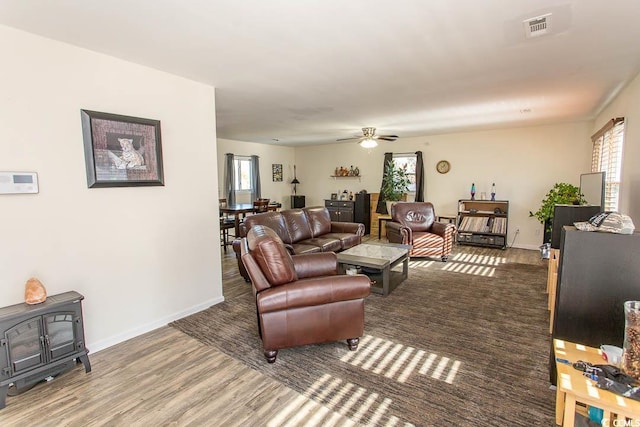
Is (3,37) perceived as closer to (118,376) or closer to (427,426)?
(118,376)

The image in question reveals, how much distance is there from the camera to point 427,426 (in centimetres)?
177

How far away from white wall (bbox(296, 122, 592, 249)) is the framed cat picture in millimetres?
6061

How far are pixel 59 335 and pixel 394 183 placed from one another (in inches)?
264

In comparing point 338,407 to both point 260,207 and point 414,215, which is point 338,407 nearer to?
point 414,215

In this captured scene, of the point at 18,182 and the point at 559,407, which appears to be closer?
the point at 559,407

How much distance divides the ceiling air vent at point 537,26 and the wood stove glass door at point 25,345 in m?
3.80

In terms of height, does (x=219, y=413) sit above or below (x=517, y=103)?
below

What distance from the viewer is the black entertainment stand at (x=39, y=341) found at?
197 centimetres

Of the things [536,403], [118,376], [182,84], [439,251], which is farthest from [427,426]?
[439,251]

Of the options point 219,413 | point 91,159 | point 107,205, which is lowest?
point 219,413

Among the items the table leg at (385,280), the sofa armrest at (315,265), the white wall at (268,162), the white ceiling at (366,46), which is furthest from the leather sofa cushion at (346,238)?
the white wall at (268,162)

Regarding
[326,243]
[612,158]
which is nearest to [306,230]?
[326,243]

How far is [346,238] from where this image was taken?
515 cm

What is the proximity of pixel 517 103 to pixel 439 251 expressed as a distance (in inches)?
99.5
